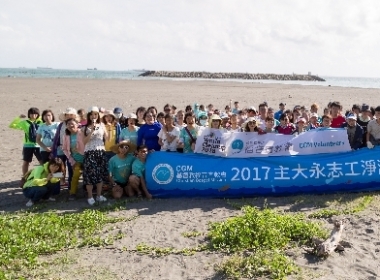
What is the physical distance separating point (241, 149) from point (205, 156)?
0.83 metres

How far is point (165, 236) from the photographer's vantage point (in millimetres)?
6902

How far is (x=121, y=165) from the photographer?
29.2ft

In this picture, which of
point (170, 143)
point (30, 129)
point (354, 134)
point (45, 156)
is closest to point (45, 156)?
point (45, 156)

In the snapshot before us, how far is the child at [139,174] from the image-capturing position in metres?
8.83

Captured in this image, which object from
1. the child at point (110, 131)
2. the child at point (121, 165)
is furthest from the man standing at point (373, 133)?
the child at point (110, 131)

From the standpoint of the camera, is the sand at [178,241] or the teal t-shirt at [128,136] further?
the teal t-shirt at [128,136]

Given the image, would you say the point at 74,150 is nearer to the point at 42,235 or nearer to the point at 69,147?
the point at 69,147

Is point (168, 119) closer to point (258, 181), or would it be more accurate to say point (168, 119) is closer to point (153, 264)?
point (258, 181)

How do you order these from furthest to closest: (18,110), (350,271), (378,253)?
(18,110) → (378,253) → (350,271)

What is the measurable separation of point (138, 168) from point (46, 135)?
2.15m

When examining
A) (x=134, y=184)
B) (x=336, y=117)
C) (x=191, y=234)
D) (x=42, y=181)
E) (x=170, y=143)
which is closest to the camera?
(x=191, y=234)

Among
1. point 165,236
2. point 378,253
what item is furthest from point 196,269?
point 378,253

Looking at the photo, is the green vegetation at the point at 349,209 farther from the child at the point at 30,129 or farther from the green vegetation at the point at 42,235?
the child at the point at 30,129

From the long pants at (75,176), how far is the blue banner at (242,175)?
1.42m
